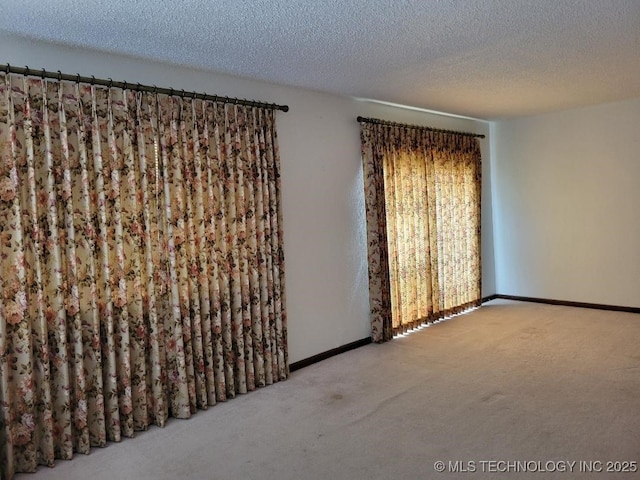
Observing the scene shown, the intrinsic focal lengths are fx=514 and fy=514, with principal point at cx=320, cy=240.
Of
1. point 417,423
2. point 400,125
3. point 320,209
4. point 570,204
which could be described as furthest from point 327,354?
point 570,204

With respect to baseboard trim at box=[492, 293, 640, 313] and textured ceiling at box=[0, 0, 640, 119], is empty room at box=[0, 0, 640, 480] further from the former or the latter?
baseboard trim at box=[492, 293, 640, 313]

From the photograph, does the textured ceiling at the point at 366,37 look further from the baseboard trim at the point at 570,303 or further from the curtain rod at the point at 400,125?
the baseboard trim at the point at 570,303

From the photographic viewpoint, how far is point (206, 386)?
344 centimetres

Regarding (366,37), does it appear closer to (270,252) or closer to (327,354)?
(270,252)

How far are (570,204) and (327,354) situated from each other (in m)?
3.49

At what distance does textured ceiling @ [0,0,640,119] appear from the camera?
8.16ft

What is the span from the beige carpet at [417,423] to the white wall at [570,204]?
1399 mm

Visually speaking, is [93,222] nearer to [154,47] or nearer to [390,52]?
[154,47]

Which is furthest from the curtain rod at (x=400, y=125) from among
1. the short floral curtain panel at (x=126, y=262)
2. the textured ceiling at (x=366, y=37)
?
the short floral curtain panel at (x=126, y=262)

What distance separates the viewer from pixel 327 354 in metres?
4.44

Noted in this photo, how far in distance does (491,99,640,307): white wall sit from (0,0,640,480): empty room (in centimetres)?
45

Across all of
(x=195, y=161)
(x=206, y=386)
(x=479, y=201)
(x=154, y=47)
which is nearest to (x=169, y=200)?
(x=195, y=161)

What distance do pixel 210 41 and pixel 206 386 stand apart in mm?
2176

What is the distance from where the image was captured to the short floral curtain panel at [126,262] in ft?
8.75
